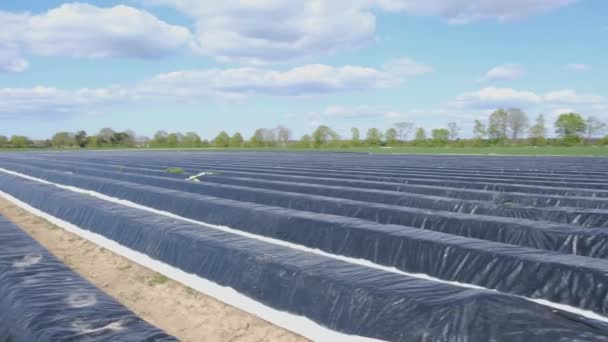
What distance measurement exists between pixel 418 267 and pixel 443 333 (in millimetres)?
1879

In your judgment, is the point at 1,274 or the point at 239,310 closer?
the point at 1,274

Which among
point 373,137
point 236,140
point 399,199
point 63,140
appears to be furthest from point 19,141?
point 399,199

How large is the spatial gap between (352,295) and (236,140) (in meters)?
73.0

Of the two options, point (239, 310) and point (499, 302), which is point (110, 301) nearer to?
point (239, 310)

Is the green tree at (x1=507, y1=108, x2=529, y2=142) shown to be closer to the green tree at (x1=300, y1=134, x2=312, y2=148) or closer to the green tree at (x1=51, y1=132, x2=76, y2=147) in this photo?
the green tree at (x1=300, y1=134, x2=312, y2=148)

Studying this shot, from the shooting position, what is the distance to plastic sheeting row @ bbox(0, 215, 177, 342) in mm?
2889

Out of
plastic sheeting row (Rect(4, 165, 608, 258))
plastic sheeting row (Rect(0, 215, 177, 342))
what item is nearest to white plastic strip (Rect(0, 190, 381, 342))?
plastic sheeting row (Rect(0, 215, 177, 342))

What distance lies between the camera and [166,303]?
4848mm

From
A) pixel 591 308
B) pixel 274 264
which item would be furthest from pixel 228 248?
pixel 591 308

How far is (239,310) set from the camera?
15.0 ft

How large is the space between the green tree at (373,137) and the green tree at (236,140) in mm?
21060

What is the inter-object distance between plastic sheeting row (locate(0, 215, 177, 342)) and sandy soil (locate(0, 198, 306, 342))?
0.85 metres

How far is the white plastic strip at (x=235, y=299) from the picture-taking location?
12.7 feet

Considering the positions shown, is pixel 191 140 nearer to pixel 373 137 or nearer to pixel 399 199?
pixel 373 137
